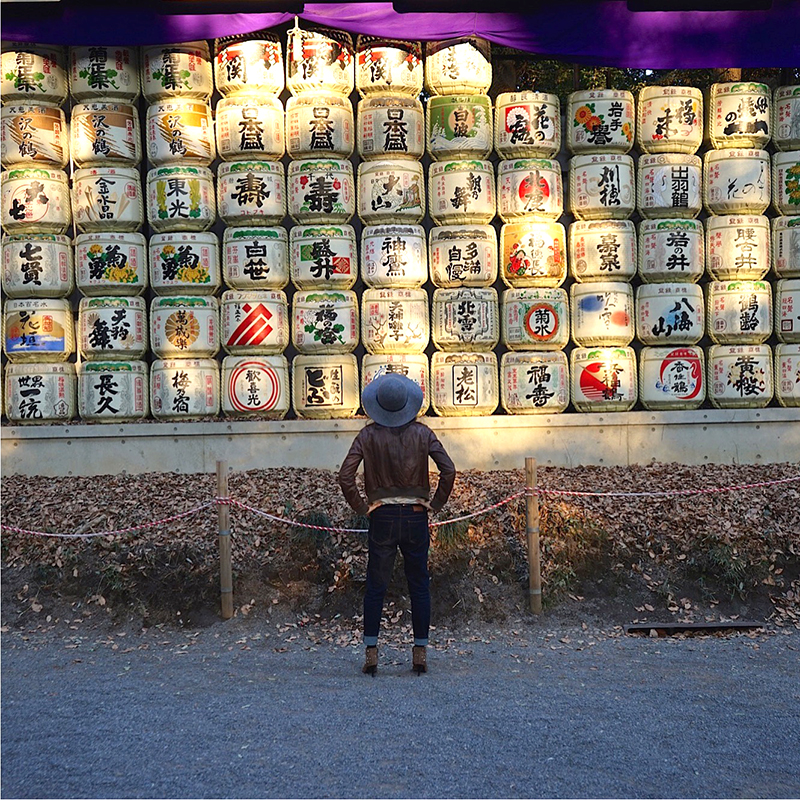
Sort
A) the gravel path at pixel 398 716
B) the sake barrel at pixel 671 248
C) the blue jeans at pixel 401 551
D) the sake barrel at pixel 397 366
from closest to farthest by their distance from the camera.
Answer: the gravel path at pixel 398 716 < the blue jeans at pixel 401 551 < the sake barrel at pixel 397 366 < the sake barrel at pixel 671 248

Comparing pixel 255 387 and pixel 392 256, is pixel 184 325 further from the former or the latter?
pixel 392 256

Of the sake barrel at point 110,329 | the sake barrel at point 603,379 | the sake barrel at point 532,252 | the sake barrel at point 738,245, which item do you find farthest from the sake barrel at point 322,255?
the sake barrel at point 738,245

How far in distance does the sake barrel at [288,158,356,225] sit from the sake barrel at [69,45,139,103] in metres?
2.01

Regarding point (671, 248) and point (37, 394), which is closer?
point (37, 394)

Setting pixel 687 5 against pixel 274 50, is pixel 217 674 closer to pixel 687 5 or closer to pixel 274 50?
pixel 274 50

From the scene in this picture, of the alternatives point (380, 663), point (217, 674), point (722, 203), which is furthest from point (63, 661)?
point (722, 203)

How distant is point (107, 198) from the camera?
9.98 metres

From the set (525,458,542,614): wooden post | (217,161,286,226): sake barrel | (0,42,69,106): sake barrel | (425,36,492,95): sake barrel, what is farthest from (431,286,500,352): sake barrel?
(0,42,69,106): sake barrel

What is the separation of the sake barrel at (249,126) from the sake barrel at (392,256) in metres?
1.41

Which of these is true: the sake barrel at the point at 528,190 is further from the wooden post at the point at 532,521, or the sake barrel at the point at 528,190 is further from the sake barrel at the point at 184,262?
the wooden post at the point at 532,521

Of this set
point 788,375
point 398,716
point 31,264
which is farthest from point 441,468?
point 31,264

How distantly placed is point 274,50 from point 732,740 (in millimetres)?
7998

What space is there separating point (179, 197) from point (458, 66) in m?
3.26

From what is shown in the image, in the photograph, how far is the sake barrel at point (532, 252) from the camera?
10.0m
